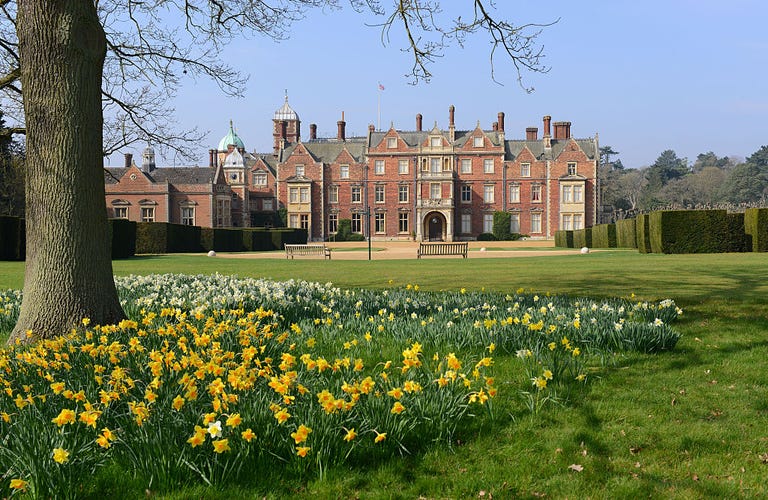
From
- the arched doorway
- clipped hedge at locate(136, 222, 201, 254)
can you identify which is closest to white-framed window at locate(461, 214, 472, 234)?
the arched doorway

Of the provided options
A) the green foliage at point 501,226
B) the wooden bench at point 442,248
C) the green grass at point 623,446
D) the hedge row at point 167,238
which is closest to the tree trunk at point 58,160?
the green grass at point 623,446

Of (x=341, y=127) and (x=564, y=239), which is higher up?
(x=341, y=127)

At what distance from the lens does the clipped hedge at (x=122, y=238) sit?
26406 millimetres

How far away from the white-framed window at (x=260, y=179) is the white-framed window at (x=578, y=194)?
97.2 feet

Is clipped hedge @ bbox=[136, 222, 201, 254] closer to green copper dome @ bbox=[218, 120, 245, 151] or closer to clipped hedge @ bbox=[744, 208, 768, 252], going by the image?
clipped hedge @ bbox=[744, 208, 768, 252]

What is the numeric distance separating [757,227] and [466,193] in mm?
36797

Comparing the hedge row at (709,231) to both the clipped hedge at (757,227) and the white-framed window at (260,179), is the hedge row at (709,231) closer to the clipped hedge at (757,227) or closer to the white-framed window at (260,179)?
the clipped hedge at (757,227)

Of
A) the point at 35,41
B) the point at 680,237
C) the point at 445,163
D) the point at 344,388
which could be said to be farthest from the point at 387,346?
the point at 445,163

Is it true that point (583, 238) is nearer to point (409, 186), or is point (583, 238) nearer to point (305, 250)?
point (305, 250)

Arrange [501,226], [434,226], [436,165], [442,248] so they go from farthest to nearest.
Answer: [434,226] → [436,165] → [501,226] → [442,248]

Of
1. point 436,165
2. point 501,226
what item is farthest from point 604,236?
point 436,165

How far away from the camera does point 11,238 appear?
2359 centimetres

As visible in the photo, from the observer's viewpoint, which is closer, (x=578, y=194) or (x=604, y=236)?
(x=604, y=236)

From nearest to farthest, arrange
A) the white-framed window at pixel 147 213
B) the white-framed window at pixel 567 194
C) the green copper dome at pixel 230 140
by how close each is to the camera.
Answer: the white-framed window at pixel 147 213 → the white-framed window at pixel 567 194 → the green copper dome at pixel 230 140
